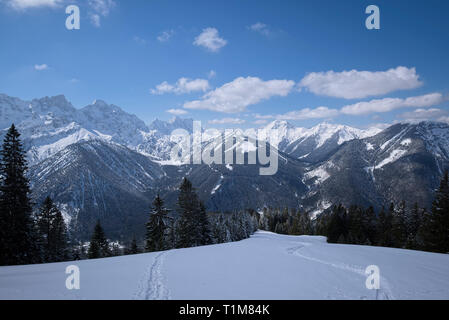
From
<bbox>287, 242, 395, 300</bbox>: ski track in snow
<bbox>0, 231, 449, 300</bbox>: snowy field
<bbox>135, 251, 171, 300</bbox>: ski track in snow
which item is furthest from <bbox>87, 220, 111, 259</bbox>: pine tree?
<bbox>287, 242, 395, 300</bbox>: ski track in snow

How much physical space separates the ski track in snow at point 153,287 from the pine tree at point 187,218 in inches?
917

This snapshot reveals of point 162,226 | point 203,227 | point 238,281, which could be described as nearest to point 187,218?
point 203,227

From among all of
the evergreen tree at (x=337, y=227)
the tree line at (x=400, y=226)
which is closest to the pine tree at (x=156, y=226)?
the tree line at (x=400, y=226)

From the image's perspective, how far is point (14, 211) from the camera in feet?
77.7

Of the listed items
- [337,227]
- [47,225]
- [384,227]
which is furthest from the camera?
[337,227]

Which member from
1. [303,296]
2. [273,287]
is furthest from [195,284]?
[303,296]

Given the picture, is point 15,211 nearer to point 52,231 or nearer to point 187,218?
point 52,231

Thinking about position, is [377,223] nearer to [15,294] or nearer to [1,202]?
[15,294]

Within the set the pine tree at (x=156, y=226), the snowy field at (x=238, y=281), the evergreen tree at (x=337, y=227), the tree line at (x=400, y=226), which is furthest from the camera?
the evergreen tree at (x=337, y=227)

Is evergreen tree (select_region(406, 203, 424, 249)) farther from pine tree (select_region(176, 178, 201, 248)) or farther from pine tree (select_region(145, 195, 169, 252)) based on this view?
pine tree (select_region(145, 195, 169, 252))

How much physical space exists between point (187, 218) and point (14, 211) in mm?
20940

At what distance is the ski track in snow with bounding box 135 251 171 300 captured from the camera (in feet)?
31.1

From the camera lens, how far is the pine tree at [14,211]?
898 inches

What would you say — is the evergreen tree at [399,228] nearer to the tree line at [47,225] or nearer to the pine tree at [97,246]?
the tree line at [47,225]
